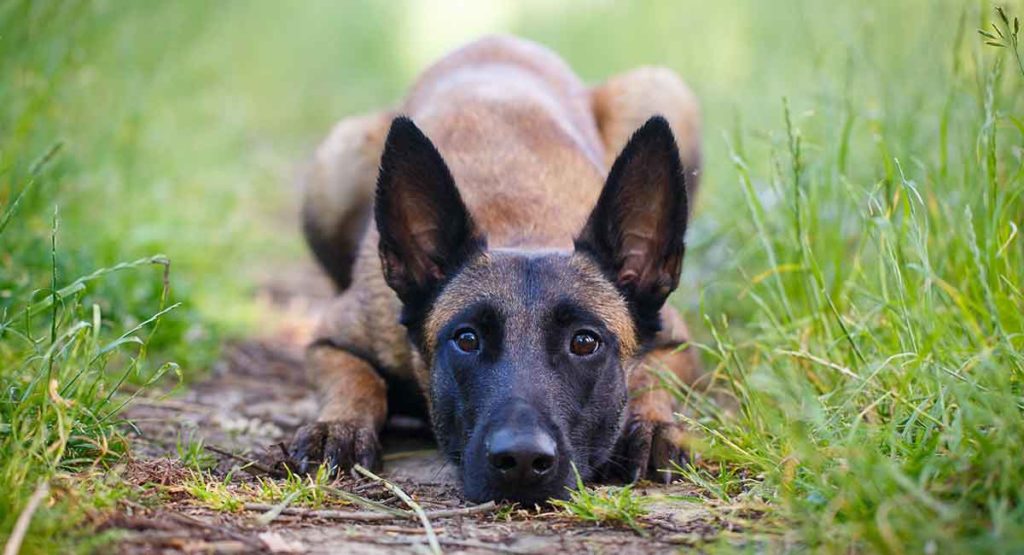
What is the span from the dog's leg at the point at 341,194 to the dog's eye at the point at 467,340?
2187mm

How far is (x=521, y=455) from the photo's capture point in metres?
3.18

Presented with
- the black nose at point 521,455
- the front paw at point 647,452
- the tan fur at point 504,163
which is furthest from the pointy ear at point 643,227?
the black nose at point 521,455

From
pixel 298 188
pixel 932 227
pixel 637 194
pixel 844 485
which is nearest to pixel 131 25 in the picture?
pixel 298 188

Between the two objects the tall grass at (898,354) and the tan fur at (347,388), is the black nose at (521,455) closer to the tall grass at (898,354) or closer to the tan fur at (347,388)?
the tall grass at (898,354)

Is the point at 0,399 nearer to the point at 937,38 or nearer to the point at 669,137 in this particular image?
the point at 669,137

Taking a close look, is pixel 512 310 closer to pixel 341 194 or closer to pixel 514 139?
pixel 514 139

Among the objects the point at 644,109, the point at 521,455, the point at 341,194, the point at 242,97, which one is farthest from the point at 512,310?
the point at 242,97

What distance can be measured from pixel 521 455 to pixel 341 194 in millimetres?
3027

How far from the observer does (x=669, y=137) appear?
379cm

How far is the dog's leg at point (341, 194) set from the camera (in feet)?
19.3

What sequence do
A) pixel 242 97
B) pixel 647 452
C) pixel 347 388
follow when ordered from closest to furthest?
pixel 647 452
pixel 347 388
pixel 242 97

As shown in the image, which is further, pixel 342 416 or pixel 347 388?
pixel 347 388

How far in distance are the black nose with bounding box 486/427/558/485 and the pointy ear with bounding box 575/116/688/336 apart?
2.96 feet

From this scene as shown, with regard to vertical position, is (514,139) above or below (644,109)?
below
